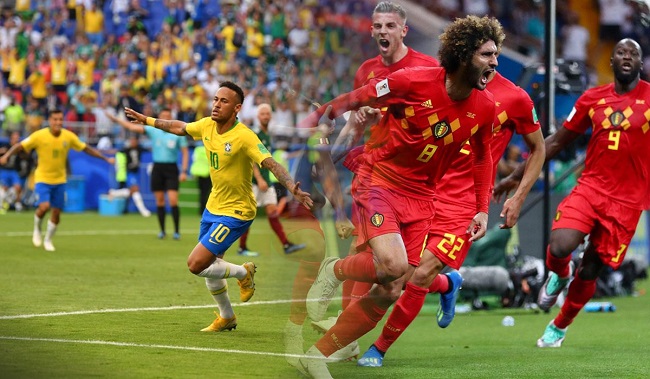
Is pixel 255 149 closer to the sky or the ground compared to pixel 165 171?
closer to the sky

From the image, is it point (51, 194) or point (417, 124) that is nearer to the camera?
point (417, 124)

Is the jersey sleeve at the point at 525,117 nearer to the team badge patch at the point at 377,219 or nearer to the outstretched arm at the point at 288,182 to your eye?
the outstretched arm at the point at 288,182

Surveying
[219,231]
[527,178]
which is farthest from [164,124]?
[527,178]

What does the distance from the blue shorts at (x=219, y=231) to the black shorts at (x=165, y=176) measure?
417 inches

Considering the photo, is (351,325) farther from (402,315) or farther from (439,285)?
(439,285)

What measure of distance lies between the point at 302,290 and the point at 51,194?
10026 mm

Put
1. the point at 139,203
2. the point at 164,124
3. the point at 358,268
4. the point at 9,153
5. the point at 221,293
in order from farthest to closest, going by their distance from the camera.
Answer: the point at 139,203
the point at 9,153
the point at 164,124
the point at 221,293
the point at 358,268

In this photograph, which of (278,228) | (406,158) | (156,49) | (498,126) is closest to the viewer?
(406,158)

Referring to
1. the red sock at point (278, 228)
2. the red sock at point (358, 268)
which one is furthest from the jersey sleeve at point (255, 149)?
the red sock at point (278, 228)

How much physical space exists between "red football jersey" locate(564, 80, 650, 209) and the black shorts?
11.4m

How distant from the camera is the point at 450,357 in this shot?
8.88 meters

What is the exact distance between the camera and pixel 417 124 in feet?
23.4

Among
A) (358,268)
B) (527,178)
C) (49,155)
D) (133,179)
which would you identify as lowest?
(133,179)

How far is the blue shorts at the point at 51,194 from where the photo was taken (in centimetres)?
1752
